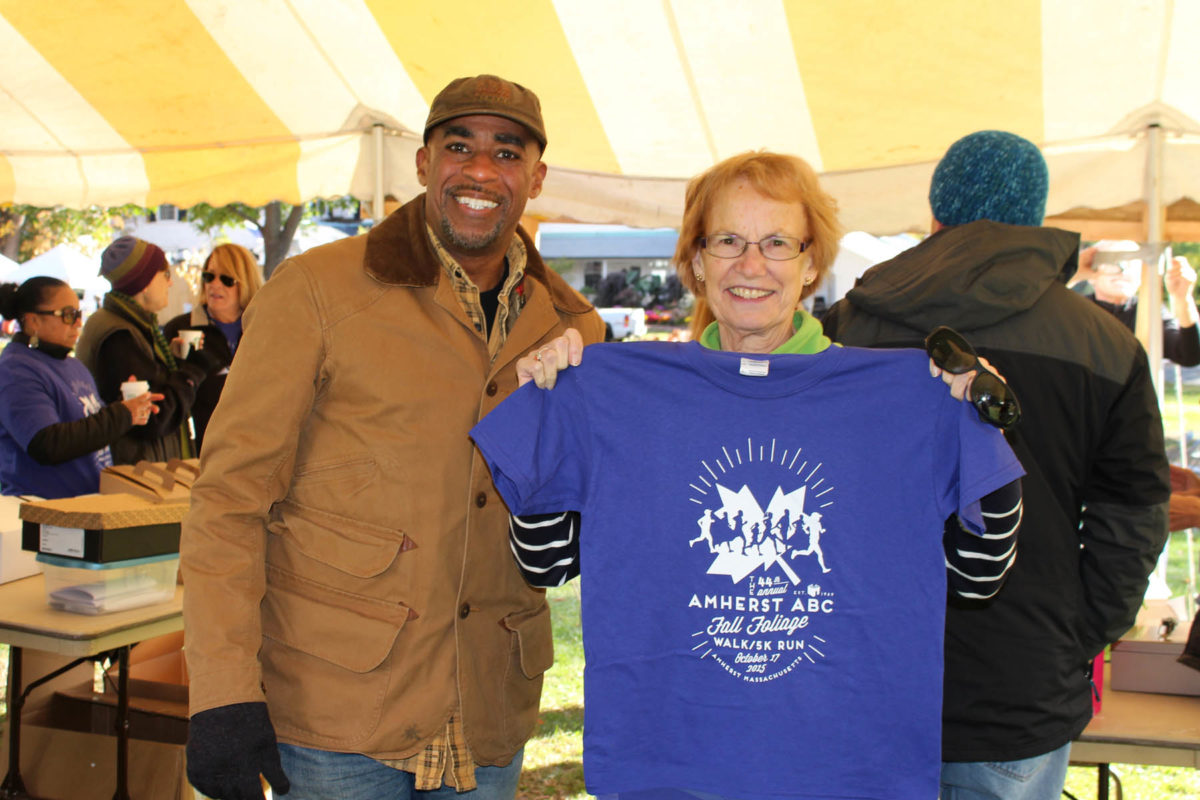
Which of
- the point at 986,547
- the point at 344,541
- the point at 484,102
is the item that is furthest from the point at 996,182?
the point at 344,541

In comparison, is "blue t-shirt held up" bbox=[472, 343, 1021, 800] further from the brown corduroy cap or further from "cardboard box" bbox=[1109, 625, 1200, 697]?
"cardboard box" bbox=[1109, 625, 1200, 697]

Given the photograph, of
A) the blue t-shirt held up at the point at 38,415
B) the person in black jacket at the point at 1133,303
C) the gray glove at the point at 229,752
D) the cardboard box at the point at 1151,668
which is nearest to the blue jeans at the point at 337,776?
the gray glove at the point at 229,752

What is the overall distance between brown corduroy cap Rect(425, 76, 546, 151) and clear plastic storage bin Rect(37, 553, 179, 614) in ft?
6.66

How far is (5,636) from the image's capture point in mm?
2971

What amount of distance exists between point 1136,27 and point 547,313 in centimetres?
290

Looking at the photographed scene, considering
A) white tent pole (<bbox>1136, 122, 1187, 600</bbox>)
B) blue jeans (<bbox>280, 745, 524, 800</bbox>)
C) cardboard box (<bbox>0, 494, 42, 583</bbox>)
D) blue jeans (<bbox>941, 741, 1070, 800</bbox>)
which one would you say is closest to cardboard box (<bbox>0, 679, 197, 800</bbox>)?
cardboard box (<bbox>0, 494, 42, 583</bbox>)

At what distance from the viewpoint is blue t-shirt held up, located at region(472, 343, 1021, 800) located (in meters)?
1.55

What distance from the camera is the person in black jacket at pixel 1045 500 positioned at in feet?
5.74

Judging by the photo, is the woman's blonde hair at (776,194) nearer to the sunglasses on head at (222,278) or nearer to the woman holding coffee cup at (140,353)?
the woman holding coffee cup at (140,353)

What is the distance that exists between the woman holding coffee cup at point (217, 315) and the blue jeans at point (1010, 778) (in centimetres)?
381

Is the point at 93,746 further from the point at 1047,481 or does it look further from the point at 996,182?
the point at 996,182

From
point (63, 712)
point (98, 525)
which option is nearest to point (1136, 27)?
point (98, 525)

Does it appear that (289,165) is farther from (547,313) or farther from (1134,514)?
(1134,514)

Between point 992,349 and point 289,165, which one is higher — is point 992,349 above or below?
below
